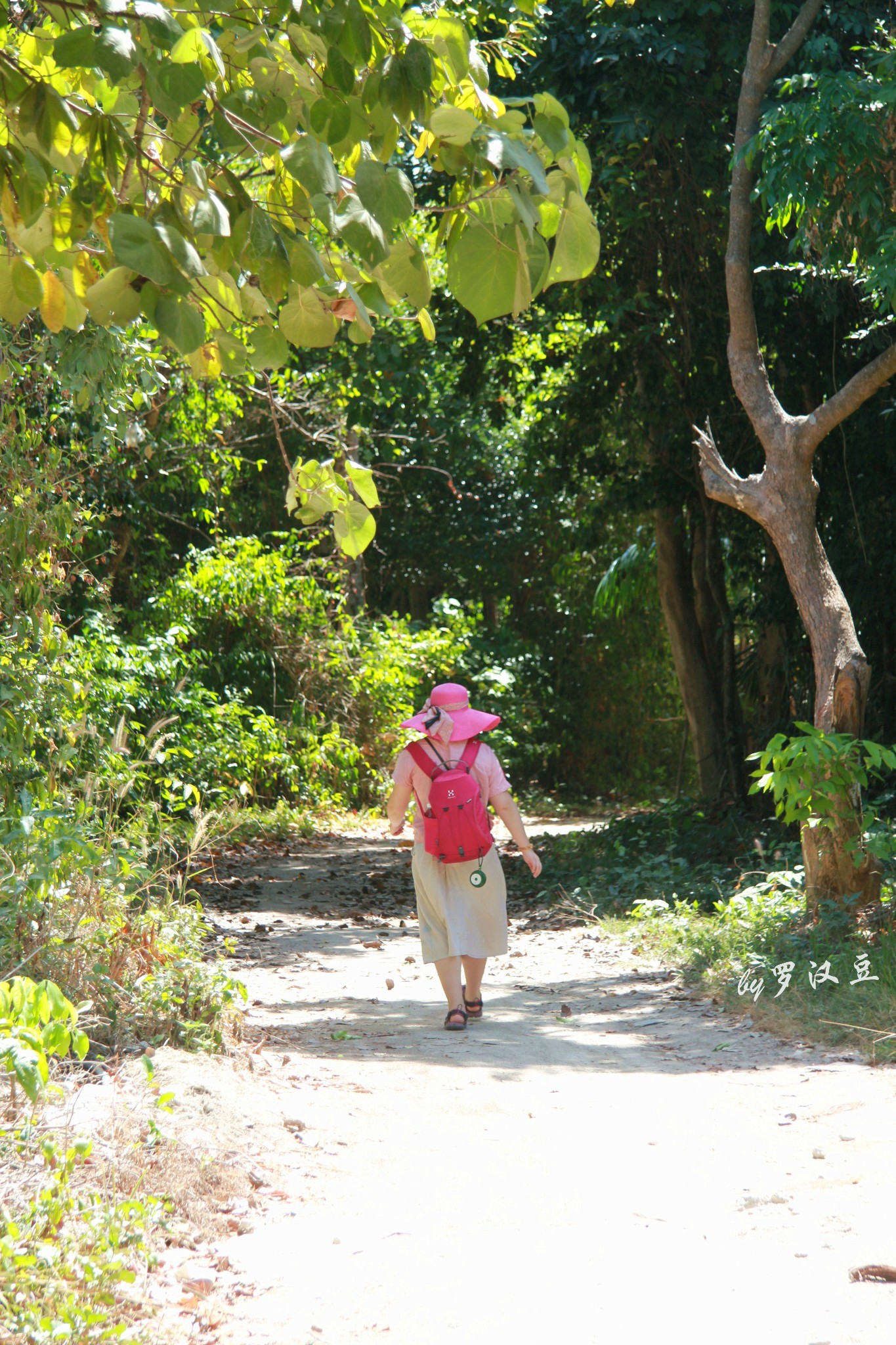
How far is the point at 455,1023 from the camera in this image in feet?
20.0

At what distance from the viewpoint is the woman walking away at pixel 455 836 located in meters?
5.95

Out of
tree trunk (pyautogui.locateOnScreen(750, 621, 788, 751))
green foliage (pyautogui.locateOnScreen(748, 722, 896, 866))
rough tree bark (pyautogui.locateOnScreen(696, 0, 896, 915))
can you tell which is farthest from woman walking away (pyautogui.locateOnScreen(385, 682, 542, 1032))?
tree trunk (pyautogui.locateOnScreen(750, 621, 788, 751))

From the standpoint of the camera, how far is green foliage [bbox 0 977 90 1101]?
109 inches

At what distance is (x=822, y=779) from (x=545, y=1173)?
3.31 metres

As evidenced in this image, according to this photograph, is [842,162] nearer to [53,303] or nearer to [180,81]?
[53,303]

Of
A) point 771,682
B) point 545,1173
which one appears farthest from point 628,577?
point 545,1173

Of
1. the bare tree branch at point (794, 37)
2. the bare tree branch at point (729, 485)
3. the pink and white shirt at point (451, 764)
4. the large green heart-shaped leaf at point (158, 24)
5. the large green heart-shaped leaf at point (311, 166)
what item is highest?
the bare tree branch at point (794, 37)

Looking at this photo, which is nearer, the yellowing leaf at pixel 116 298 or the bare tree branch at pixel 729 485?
the yellowing leaf at pixel 116 298

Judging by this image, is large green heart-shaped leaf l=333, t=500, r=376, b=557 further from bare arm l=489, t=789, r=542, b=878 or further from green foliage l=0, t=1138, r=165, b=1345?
bare arm l=489, t=789, r=542, b=878

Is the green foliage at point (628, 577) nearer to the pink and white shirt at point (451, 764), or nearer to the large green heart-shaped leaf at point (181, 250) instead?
the pink and white shirt at point (451, 764)

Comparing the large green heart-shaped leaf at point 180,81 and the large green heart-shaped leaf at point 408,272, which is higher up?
the large green heart-shaped leaf at point 180,81

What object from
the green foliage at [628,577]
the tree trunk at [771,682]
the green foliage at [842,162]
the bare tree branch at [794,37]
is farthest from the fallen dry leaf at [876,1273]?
the green foliage at [628,577]

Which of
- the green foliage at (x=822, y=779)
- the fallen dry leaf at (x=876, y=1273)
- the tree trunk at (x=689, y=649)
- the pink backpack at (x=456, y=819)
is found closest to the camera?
the fallen dry leaf at (x=876, y=1273)

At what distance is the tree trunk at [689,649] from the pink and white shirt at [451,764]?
7.01m
